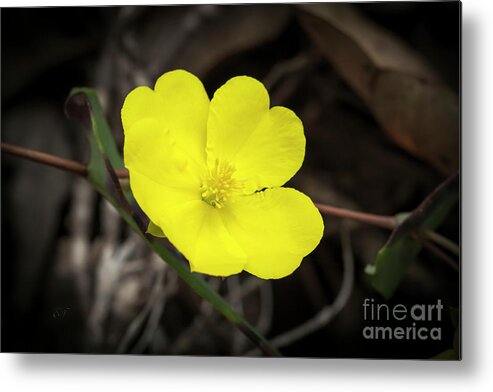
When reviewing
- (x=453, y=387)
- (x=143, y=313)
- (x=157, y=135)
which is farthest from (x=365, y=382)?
(x=157, y=135)

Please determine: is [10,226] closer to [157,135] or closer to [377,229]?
[157,135]

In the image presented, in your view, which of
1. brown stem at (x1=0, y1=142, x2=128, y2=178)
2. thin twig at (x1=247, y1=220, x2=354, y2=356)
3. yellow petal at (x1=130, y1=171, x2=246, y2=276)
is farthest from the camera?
thin twig at (x1=247, y1=220, x2=354, y2=356)

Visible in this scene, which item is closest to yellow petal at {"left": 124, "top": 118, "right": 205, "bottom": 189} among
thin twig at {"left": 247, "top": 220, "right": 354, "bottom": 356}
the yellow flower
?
the yellow flower

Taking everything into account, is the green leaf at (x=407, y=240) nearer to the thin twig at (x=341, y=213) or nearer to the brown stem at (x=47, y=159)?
the thin twig at (x=341, y=213)

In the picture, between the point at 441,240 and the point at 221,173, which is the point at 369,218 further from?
the point at 221,173

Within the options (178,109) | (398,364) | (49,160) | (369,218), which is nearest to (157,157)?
(178,109)

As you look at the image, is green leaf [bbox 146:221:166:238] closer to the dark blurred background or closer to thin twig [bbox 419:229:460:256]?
the dark blurred background
